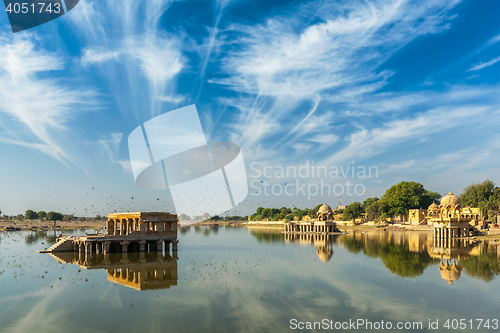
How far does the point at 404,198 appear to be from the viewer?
13475 centimetres

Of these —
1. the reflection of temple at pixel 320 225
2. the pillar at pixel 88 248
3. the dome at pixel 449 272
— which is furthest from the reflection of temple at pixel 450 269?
the reflection of temple at pixel 320 225

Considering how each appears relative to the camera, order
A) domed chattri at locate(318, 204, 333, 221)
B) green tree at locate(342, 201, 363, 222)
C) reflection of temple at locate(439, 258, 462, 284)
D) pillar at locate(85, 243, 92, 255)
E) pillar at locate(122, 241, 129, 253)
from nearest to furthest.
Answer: reflection of temple at locate(439, 258, 462, 284), pillar at locate(85, 243, 92, 255), pillar at locate(122, 241, 129, 253), domed chattri at locate(318, 204, 333, 221), green tree at locate(342, 201, 363, 222)

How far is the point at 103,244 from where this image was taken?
50719mm

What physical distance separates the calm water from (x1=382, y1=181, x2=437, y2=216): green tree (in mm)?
94303

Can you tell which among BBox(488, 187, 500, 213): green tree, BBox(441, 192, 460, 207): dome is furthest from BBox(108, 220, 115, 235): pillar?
BBox(488, 187, 500, 213): green tree

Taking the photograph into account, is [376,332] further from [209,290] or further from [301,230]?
[301,230]

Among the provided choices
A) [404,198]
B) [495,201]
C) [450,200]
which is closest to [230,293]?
[450,200]

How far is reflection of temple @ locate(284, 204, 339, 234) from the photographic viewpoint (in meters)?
110

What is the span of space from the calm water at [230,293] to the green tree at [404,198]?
9430cm

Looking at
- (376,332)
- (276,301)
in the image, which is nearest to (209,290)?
(276,301)

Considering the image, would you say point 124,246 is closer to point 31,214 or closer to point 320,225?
point 320,225

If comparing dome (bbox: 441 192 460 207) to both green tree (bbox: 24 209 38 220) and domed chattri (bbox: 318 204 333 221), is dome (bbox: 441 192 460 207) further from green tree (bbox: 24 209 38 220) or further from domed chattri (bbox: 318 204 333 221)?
green tree (bbox: 24 209 38 220)

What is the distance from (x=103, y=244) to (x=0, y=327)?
30.6 metres

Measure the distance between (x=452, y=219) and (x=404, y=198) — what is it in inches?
2381
